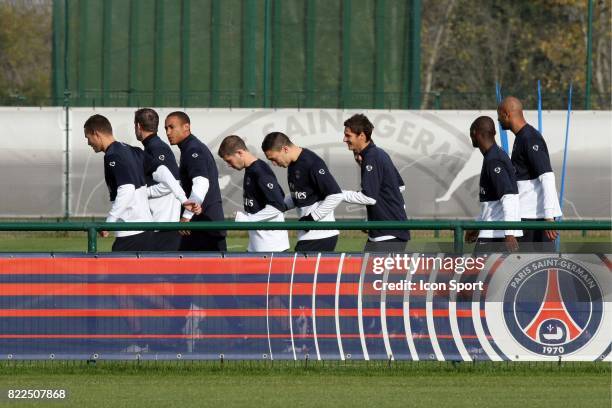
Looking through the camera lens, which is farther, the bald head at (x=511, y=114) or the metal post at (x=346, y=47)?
the metal post at (x=346, y=47)

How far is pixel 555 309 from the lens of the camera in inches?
373

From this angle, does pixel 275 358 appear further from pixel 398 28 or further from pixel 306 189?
pixel 398 28

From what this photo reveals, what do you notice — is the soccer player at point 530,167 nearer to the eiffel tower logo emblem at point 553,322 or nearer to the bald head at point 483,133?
the bald head at point 483,133

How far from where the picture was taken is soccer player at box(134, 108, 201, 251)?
11266 mm

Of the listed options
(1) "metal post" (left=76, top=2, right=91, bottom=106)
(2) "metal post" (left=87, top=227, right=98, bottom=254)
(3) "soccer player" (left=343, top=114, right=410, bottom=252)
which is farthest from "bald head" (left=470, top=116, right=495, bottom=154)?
(1) "metal post" (left=76, top=2, right=91, bottom=106)

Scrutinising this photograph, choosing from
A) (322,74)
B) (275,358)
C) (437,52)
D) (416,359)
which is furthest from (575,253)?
(437,52)

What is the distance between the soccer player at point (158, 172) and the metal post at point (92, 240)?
62.1 inches

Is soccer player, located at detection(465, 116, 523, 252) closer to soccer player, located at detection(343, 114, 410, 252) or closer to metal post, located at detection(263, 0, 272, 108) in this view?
soccer player, located at detection(343, 114, 410, 252)

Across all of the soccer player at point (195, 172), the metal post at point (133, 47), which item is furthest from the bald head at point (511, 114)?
the metal post at point (133, 47)

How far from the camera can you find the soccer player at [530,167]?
1094 centimetres

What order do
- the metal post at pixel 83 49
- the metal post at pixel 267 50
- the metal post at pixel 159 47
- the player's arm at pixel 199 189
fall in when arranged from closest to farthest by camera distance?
1. the player's arm at pixel 199 189
2. the metal post at pixel 267 50
3. the metal post at pixel 83 49
4. the metal post at pixel 159 47

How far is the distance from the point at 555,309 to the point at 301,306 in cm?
172

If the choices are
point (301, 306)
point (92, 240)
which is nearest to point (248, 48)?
point (92, 240)

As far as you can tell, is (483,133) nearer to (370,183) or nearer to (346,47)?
(370,183)
